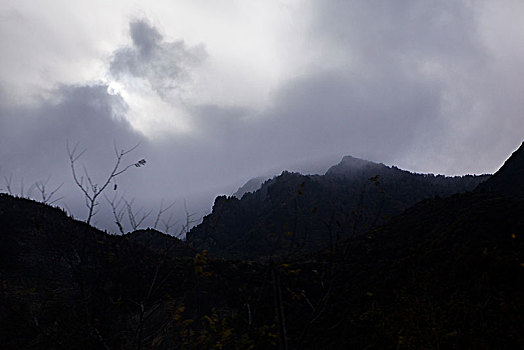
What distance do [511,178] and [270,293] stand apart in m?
49.5

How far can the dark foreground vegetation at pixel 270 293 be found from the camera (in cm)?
486

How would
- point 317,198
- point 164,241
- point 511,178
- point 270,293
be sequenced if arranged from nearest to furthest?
1. point 164,241
2. point 270,293
3. point 511,178
4. point 317,198

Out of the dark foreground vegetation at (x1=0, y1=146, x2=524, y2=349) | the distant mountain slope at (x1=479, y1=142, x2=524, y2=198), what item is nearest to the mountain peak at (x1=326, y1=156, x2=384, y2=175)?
the distant mountain slope at (x1=479, y1=142, x2=524, y2=198)

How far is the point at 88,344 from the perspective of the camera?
26.3 feet

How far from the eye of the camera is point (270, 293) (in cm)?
1519

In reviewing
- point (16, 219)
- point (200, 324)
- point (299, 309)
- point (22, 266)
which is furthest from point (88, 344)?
point (16, 219)

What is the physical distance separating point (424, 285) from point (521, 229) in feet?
26.9

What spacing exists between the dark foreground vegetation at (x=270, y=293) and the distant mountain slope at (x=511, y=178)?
2494 cm

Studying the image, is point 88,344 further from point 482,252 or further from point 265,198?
point 265,198

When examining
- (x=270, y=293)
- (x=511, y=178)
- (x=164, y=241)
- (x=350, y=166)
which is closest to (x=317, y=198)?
(x=350, y=166)

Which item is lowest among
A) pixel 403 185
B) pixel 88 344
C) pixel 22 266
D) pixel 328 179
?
pixel 88 344

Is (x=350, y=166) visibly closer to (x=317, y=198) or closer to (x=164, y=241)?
(x=317, y=198)

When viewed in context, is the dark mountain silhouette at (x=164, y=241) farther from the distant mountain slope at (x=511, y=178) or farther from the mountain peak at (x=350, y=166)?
the mountain peak at (x=350, y=166)

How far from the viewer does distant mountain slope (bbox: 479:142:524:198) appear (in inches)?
1588
